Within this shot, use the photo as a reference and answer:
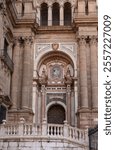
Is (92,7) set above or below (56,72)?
above

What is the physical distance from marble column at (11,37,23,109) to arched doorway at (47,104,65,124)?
12.5 ft

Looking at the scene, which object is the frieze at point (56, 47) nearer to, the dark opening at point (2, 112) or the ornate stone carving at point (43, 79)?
the ornate stone carving at point (43, 79)

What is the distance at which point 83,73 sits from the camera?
985 inches

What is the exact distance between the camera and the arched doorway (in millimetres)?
26828

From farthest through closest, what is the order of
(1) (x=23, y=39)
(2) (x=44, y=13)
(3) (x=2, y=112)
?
1. (2) (x=44, y=13)
2. (1) (x=23, y=39)
3. (3) (x=2, y=112)

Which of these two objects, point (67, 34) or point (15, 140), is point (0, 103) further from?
point (67, 34)

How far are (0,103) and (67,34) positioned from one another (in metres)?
11.0

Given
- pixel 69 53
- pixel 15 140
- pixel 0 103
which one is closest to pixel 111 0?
pixel 15 140

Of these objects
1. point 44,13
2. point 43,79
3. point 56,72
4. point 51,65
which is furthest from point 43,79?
point 44,13

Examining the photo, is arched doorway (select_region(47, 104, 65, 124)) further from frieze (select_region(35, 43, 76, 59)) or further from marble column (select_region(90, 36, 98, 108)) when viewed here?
frieze (select_region(35, 43, 76, 59))

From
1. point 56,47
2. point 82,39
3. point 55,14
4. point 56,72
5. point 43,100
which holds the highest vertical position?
point 55,14

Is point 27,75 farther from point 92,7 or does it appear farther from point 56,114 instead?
point 92,7

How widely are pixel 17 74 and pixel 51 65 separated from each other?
13.8ft

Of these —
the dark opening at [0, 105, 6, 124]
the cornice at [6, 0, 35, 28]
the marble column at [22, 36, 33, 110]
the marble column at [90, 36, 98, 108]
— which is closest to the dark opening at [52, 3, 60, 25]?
the cornice at [6, 0, 35, 28]
